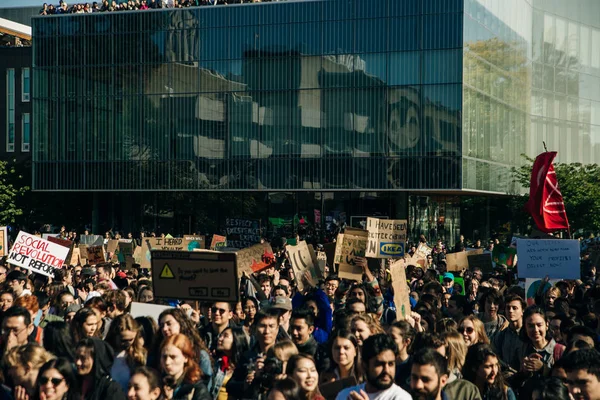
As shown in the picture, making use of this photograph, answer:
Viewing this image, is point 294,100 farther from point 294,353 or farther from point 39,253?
→ point 294,353

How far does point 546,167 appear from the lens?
21750mm

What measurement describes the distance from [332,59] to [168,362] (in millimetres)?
44794

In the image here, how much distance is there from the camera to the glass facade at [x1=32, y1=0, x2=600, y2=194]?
50844 millimetres

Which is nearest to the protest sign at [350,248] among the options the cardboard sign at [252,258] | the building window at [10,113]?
the cardboard sign at [252,258]

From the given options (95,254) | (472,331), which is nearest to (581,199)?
(95,254)

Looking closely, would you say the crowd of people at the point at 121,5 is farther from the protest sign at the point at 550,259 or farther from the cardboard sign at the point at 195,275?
the cardboard sign at the point at 195,275

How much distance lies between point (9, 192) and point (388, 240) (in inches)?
1598

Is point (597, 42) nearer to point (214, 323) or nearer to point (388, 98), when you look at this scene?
point (388, 98)

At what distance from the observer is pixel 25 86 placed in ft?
219

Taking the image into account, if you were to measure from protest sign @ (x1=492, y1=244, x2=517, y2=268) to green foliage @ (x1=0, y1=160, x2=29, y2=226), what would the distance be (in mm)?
36401

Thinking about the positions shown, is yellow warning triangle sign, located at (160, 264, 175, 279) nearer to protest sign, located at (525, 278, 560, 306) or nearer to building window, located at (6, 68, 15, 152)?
protest sign, located at (525, 278, 560, 306)

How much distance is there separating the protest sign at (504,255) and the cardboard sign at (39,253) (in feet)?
35.8

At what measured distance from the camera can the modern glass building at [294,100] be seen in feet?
167

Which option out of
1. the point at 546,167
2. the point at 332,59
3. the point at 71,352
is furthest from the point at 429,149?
the point at 71,352
